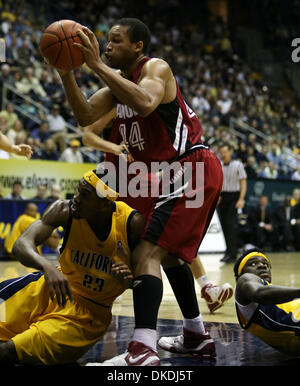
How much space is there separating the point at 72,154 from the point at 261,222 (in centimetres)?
457

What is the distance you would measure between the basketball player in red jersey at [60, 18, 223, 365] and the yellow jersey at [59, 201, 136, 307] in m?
0.12

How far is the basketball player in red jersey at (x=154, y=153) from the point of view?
314 cm

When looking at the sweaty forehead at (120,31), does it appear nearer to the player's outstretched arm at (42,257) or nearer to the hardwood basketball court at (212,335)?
the player's outstretched arm at (42,257)

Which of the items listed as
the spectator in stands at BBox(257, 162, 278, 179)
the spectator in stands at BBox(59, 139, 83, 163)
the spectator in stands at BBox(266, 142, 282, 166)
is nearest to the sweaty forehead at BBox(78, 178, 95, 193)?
the spectator in stands at BBox(59, 139, 83, 163)

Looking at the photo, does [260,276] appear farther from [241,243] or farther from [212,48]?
[212,48]

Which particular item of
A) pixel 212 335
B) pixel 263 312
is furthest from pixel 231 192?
pixel 263 312

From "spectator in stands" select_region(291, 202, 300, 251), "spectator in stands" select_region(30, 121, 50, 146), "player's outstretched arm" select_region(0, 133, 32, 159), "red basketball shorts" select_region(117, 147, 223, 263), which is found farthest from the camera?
"spectator in stands" select_region(291, 202, 300, 251)

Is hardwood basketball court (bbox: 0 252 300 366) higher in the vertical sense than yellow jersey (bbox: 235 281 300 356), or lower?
lower

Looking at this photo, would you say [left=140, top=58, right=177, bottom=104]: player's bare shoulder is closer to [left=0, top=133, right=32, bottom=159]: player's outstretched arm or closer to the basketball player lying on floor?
the basketball player lying on floor

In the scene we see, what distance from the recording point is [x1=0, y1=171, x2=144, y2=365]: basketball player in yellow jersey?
3215 millimetres

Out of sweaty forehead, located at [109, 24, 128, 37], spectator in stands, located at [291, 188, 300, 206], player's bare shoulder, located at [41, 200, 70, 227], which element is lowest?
player's bare shoulder, located at [41, 200, 70, 227]

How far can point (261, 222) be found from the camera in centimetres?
1377

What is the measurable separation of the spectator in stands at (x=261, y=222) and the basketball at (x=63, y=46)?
10793 millimetres

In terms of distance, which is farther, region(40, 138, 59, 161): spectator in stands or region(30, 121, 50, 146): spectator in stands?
region(30, 121, 50, 146): spectator in stands
